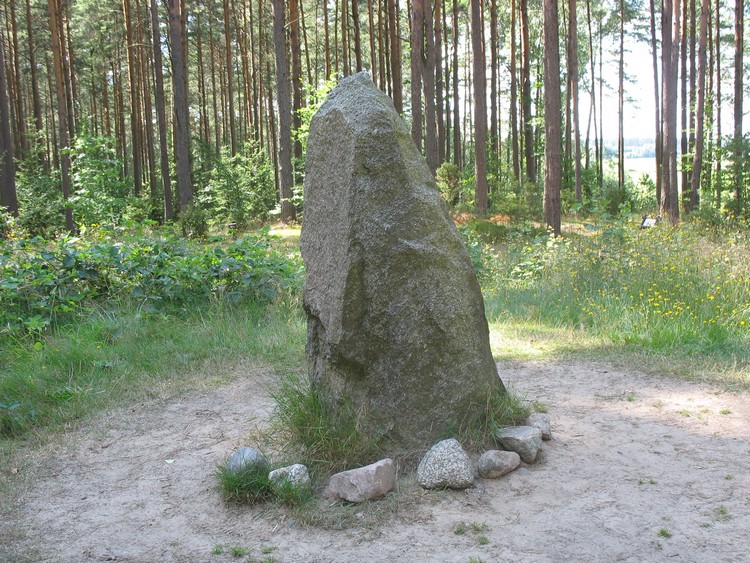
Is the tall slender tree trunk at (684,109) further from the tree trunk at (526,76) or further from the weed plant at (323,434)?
the weed plant at (323,434)

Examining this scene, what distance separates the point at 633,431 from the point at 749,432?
79cm

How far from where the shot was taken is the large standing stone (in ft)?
13.0

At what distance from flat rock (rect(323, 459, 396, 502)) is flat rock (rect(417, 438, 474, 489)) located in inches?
8.3

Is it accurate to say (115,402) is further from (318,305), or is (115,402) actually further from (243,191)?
(243,191)

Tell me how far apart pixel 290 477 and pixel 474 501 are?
3.51 ft

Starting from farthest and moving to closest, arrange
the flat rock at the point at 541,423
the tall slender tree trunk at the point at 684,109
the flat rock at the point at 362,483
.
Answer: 1. the tall slender tree trunk at the point at 684,109
2. the flat rock at the point at 541,423
3. the flat rock at the point at 362,483

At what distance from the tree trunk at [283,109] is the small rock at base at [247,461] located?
46.7 ft

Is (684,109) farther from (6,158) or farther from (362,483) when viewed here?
(362,483)

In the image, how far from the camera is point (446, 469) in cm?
364

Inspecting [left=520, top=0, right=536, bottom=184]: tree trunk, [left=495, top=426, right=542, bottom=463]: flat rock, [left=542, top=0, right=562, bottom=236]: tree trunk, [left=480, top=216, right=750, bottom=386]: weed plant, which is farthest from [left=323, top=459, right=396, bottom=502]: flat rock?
[left=520, top=0, right=536, bottom=184]: tree trunk

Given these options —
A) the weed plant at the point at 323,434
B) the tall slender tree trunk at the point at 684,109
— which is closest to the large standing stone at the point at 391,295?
the weed plant at the point at 323,434

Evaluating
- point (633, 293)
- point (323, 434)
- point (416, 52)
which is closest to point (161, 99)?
point (416, 52)

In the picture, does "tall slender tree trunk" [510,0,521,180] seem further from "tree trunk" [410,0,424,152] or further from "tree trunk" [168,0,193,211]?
"tree trunk" [168,0,193,211]

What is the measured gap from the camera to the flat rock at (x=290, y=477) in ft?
11.8
